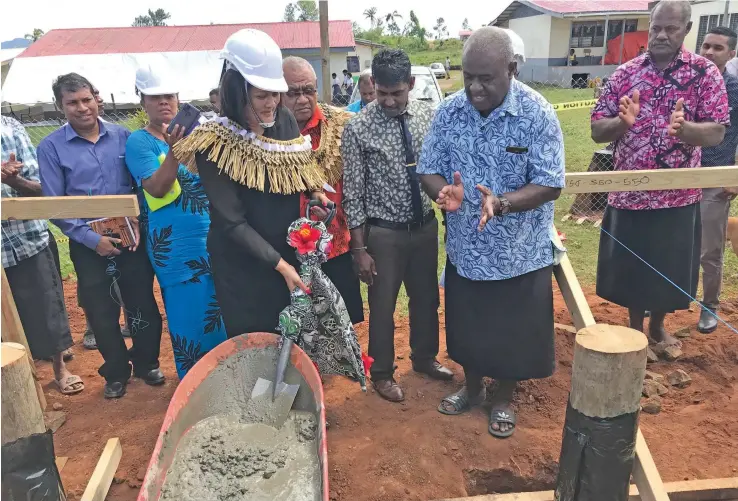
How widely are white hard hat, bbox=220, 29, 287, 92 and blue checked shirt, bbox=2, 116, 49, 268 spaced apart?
1614 millimetres

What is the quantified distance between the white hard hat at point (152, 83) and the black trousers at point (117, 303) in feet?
2.97

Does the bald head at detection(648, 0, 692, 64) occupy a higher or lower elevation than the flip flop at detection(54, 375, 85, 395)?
higher

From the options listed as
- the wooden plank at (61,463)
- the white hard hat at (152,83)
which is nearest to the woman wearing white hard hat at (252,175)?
the white hard hat at (152,83)

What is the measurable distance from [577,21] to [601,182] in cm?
2597

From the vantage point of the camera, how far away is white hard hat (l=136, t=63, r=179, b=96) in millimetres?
3055

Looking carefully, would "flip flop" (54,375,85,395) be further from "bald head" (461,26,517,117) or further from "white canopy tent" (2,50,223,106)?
"white canopy tent" (2,50,223,106)

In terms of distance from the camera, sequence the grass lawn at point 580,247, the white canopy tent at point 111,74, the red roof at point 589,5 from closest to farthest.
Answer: the grass lawn at point 580,247, the white canopy tent at point 111,74, the red roof at point 589,5

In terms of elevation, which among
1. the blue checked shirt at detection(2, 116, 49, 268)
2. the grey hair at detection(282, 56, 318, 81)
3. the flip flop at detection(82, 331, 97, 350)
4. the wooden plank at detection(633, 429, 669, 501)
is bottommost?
the flip flop at detection(82, 331, 97, 350)

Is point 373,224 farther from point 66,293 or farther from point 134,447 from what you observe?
point 66,293

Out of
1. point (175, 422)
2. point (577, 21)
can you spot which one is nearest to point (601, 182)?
point (175, 422)

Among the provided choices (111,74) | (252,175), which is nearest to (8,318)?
(252,175)

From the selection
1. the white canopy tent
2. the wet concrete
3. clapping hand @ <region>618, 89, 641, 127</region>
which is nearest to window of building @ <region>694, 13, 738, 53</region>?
the white canopy tent

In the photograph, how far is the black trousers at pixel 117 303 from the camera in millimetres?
3277

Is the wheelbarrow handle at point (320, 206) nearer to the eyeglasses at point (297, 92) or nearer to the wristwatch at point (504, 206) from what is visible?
the eyeglasses at point (297, 92)
